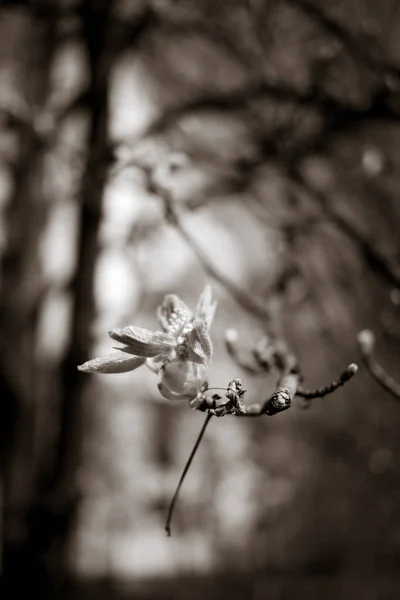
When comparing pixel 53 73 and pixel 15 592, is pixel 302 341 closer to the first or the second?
→ pixel 15 592

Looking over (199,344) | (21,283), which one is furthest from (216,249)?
(199,344)

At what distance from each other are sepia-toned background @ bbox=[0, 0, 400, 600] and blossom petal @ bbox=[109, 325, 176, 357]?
1008 mm

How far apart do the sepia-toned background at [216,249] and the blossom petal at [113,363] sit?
1.03m

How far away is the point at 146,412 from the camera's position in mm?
10328

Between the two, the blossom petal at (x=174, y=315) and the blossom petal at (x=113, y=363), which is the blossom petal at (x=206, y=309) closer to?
the blossom petal at (x=174, y=315)

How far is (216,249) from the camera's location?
26.0 feet

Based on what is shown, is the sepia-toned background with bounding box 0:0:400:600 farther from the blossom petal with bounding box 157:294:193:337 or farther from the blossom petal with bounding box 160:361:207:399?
the blossom petal with bounding box 160:361:207:399

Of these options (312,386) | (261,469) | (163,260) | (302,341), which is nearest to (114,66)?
(163,260)

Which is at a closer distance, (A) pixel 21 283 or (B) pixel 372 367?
(B) pixel 372 367

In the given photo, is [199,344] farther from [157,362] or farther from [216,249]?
[216,249]

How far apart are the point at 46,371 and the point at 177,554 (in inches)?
173

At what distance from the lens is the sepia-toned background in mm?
3361

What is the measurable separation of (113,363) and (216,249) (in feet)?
22.5

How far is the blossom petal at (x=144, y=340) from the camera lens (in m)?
1.12
